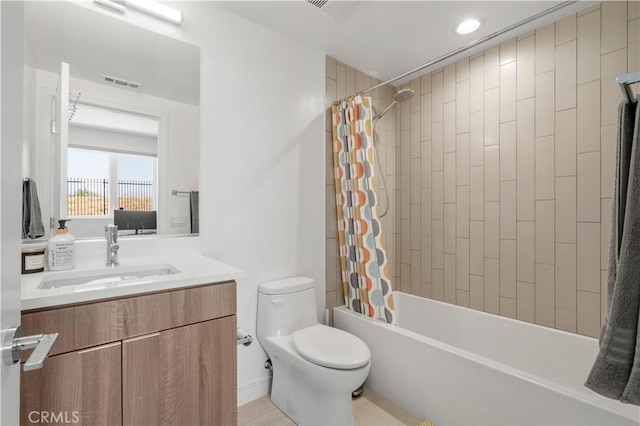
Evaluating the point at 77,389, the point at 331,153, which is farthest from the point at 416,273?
the point at 77,389

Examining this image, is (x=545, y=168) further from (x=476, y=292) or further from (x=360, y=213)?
(x=360, y=213)

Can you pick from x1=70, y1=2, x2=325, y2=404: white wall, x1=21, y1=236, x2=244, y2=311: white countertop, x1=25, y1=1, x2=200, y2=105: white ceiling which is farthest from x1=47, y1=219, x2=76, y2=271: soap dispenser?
x1=25, y1=1, x2=200, y2=105: white ceiling

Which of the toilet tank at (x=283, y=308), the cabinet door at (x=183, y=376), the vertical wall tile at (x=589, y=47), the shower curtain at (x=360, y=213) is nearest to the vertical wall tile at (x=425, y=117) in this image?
the shower curtain at (x=360, y=213)

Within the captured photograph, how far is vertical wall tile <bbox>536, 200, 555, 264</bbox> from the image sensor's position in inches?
74.3

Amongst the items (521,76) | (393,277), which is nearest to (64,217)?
(393,277)

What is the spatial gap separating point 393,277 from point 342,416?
1409 mm

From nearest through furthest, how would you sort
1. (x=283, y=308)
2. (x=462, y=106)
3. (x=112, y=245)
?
1. (x=112, y=245)
2. (x=283, y=308)
3. (x=462, y=106)

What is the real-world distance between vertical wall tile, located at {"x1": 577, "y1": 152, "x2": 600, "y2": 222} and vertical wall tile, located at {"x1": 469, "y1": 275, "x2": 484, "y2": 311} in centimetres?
74

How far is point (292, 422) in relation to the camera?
170 centimetres

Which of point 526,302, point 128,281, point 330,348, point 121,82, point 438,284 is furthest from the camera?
point 438,284

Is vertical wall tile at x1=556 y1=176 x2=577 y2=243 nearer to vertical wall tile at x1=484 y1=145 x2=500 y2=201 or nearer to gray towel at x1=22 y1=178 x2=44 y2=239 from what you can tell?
vertical wall tile at x1=484 y1=145 x2=500 y2=201

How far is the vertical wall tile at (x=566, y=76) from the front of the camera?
180 cm

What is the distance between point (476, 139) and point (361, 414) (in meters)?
2.01

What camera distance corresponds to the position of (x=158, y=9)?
1.54 meters
